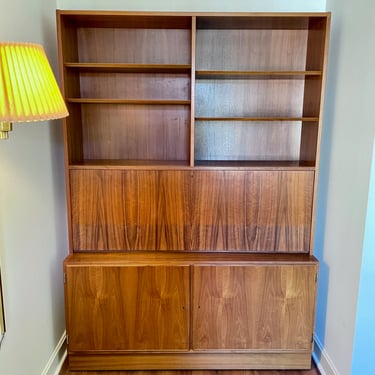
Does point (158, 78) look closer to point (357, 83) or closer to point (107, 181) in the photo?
point (107, 181)

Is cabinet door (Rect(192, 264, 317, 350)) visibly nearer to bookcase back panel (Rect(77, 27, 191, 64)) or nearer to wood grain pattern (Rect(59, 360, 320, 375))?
wood grain pattern (Rect(59, 360, 320, 375))

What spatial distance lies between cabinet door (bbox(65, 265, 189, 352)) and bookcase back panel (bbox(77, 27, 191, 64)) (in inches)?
50.7

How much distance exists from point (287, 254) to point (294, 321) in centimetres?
39

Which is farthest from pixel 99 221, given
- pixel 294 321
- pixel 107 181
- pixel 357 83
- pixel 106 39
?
pixel 357 83

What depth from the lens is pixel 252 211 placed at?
7.16 ft

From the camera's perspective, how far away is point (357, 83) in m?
1.84

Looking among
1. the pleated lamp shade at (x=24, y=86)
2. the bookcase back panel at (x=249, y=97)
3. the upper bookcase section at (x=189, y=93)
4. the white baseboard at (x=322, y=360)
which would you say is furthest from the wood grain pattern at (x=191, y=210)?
the pleated lamp shade at (x=24, y=86)

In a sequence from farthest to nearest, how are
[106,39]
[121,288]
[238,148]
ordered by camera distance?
[238,148]
[106,39]
[121,288]

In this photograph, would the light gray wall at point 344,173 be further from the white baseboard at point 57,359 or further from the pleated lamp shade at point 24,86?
the white baseboard at point 57,359

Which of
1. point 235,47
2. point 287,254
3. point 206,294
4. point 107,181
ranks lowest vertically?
point 206,294

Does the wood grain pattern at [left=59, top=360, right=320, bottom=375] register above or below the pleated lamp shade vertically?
below

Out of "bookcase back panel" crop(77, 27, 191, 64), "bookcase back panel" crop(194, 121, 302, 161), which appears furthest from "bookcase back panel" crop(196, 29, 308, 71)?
"bookcase back panel" crop(194, 121, 302, 161)

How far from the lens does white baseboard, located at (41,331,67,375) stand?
2.09 m

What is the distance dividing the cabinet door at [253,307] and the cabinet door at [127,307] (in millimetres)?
110
